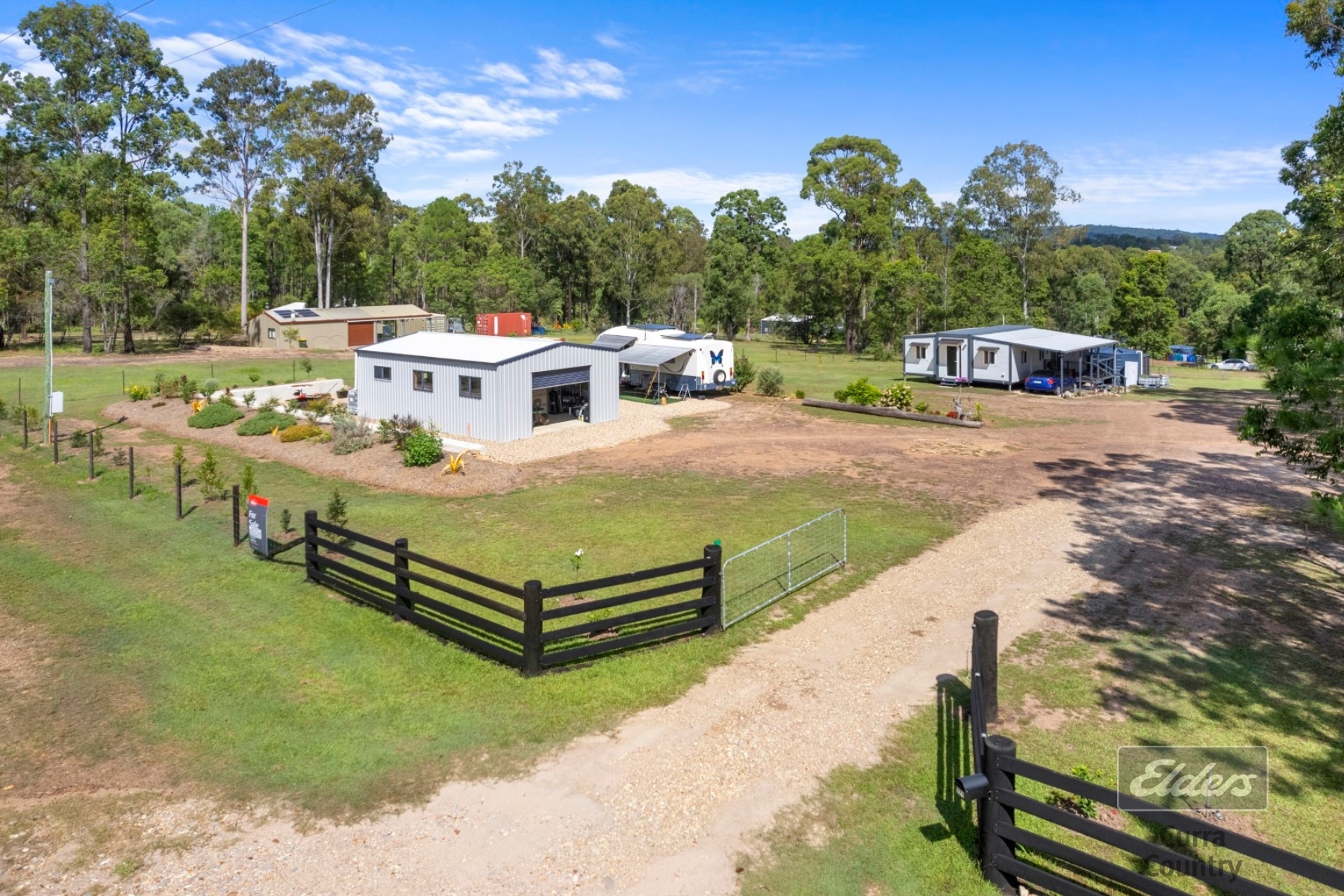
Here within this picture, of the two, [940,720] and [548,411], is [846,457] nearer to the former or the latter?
[548,411]

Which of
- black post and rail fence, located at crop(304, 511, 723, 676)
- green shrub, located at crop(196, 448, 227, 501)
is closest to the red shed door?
green shrub, located at crop(196, 448, 227, 501)

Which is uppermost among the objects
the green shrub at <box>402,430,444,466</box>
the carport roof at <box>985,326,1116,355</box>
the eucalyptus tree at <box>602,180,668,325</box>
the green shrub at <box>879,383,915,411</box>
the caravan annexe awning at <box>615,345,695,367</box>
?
the eucalyptus tree at <box>602,180,668,325</box>

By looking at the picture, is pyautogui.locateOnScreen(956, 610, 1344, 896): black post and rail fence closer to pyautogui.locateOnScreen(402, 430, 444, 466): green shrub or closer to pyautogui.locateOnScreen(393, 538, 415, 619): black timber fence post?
pyautogui.locateOnScreen(393, 538, 415, 619): black timber fence post

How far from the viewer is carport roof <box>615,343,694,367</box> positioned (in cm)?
3631

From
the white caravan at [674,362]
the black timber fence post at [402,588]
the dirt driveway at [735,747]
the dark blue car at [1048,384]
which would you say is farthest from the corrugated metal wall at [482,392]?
the dark blue car at [1048,384]

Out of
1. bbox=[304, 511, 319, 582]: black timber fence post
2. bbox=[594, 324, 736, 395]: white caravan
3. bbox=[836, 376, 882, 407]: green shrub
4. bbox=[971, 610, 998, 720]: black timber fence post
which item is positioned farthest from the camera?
bbox=[594, 324, 736, 395]: white caravan

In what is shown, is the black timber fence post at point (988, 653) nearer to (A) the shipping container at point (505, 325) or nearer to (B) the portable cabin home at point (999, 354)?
(B) the portable cabin home at point (999, 354)

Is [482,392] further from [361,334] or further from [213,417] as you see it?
[361,334]

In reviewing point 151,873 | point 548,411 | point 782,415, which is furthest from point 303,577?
point 782,415

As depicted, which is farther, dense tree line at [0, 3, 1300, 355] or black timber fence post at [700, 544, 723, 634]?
dense tree line at [0, 3, 1300, 355]

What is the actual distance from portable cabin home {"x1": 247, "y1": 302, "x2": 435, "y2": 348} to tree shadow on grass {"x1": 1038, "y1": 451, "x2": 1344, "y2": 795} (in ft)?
156

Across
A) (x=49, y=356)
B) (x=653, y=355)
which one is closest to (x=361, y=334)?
(x=653, y=355)

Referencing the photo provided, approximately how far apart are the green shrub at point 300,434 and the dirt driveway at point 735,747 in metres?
17.7

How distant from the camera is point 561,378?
27.9 m
